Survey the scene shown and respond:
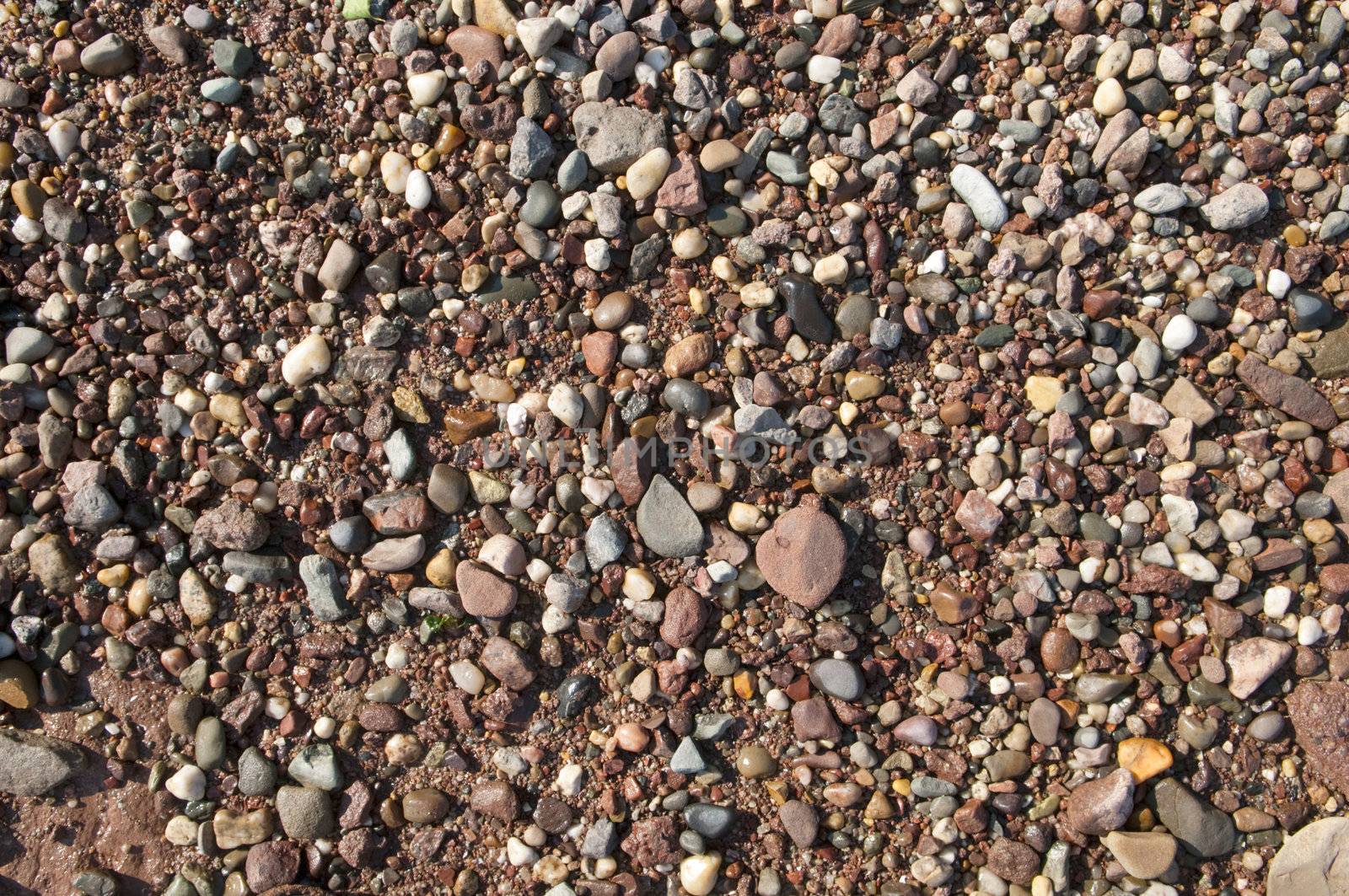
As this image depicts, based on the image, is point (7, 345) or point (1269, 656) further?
point (7, 345)

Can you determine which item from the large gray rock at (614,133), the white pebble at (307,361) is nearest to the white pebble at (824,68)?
the large gray rock at (614,133)

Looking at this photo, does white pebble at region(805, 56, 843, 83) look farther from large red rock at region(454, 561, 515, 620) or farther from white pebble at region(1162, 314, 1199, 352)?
large red rock at region(454, 561, 515, 620)

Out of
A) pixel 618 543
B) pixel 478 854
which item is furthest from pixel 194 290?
pixel 478 854

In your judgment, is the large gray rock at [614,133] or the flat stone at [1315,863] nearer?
the flat stone at [1315,863]

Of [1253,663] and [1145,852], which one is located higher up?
[1253,663]

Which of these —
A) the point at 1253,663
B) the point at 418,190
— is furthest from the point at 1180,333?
the point at 418,190

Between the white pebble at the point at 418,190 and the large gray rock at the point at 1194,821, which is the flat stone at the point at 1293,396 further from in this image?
the white pebble at the point at 418,190

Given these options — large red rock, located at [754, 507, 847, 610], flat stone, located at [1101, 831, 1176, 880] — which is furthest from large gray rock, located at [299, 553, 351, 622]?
flat stone, located at [1101, 831, 1176, 880]

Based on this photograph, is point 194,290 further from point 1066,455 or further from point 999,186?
point 1066,455

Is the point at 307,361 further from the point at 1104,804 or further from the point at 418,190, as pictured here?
the point at 1104,804
